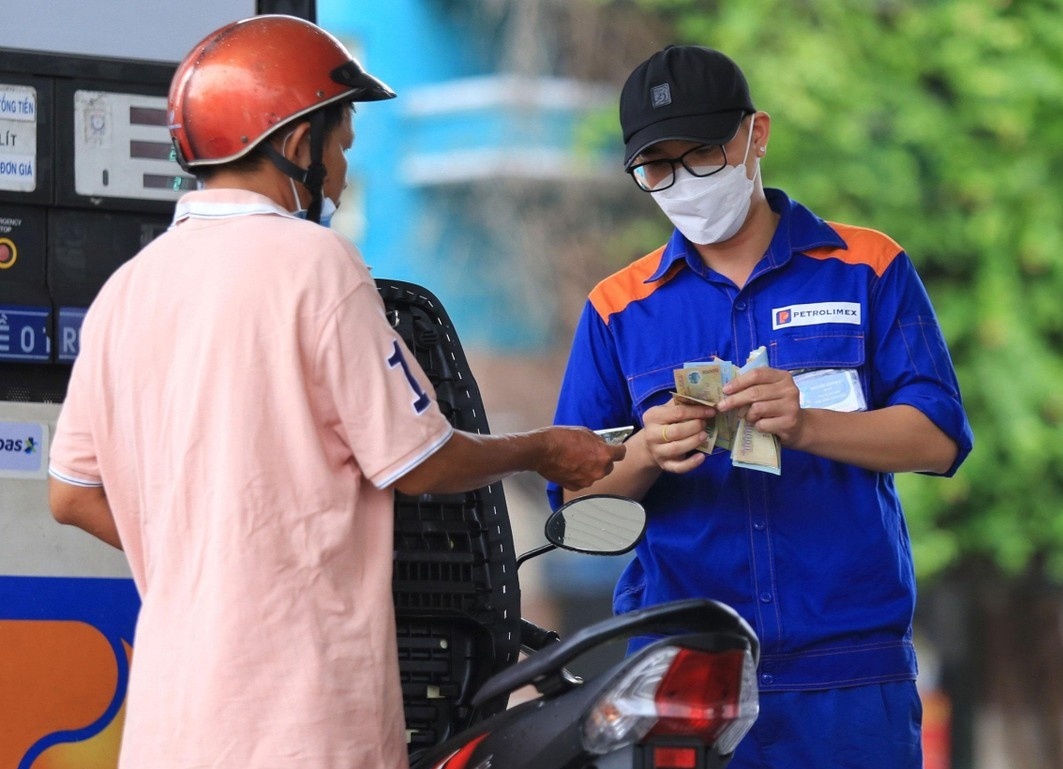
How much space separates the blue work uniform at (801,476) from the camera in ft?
10.2

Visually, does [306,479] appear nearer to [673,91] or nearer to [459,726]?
[459,726]

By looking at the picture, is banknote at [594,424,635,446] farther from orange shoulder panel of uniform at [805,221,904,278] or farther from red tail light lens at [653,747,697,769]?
red tail light lens at [653,747,697,769]

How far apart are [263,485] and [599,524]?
0.89 metres

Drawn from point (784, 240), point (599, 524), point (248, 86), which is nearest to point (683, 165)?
point (784, 240)

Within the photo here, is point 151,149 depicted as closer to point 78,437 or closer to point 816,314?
point 78,437

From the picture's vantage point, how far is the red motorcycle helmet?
263 centimetres

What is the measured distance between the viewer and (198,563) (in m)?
2.44

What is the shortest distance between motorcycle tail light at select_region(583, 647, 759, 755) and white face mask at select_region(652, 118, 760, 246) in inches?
46.3

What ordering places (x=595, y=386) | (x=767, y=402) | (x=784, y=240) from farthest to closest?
1. (x=595, y=386)
2. (x=784, y=240)
3. (x=767, y=402)

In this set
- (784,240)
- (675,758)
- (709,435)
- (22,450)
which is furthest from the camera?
(22,450)

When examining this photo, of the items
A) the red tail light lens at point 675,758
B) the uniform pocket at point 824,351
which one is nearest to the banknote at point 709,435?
the uniform pocket at point 824,351

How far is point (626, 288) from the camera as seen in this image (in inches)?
134

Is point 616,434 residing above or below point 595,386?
below

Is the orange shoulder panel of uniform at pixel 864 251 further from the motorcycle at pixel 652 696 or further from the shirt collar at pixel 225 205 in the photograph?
the shirt collar at pixel 225 205
